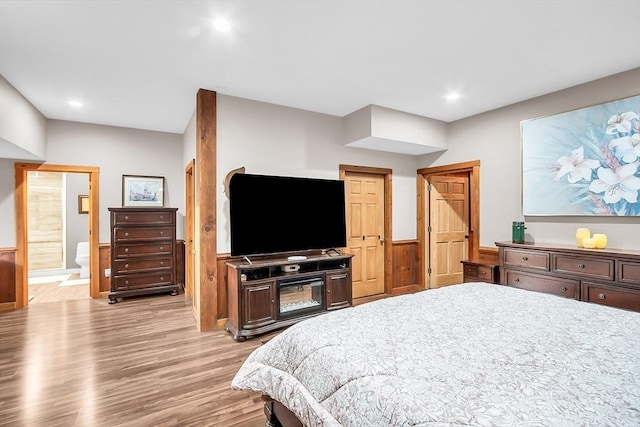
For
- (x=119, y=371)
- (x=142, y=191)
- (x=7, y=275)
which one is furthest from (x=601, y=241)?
(x=7, y=275)

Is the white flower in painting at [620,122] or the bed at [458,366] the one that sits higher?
the white flower in painting at [620,122]

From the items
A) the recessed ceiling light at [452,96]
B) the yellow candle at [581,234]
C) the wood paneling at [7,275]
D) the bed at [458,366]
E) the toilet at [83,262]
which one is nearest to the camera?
the bed at [458,366]

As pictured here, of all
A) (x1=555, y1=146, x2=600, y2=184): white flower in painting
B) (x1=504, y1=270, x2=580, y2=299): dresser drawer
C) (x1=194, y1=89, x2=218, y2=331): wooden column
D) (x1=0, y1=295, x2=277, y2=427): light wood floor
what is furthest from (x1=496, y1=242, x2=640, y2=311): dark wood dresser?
(x1=194, y1=89, x2=218, y2=331): wooden column

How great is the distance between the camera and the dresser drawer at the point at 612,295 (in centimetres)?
275

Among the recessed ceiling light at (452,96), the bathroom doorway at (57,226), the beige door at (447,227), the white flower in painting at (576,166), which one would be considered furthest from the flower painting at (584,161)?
the bathroom doorway at (57,226)

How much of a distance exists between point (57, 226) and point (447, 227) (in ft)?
26.9

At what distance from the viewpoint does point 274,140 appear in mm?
4082

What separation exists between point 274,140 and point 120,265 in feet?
9.99

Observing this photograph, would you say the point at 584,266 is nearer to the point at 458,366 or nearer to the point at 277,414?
the point at 458,366

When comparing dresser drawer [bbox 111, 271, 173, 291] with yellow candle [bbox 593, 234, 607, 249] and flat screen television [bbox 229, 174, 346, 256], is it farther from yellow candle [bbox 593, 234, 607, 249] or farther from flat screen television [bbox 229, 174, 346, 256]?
yellow candle [bbox 593, 234, 607, 249]

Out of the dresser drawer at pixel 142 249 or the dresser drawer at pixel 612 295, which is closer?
the dresser drawer at pixel 612 295

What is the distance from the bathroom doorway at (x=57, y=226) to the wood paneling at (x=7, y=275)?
2.08 meters

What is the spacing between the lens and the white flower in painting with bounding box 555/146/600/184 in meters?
3.38

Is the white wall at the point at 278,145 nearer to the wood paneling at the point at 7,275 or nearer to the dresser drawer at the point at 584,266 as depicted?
the dresser drawer at the point at 584,266
